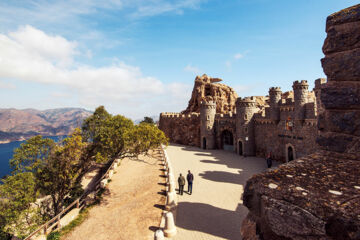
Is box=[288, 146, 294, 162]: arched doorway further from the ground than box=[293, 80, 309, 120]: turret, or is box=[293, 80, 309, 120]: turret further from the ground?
box=[293, 80, 309, 120]: turret

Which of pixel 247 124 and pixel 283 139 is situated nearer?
pixel 283 139

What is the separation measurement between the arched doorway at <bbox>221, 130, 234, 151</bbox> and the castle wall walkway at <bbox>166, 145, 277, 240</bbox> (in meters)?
8.12

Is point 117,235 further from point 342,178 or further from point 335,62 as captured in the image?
point 335,62

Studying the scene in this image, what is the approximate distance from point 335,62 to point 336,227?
2.57 meters

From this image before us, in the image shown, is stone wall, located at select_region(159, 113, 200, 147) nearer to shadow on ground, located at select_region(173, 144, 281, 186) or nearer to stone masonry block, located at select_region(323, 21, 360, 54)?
shadow on ground, located at select_region(173, 144, 281, 186)

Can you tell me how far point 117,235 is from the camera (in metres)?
10.7

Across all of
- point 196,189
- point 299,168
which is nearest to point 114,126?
point 196,189

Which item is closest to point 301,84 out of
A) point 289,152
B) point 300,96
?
point 300,96

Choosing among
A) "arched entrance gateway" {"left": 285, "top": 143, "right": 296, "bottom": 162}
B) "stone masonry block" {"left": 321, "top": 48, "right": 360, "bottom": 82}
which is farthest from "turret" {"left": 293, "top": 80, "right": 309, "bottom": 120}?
"stone masonry block" {"left": 321, "top": 48, "right": 360, "bottom": 82}

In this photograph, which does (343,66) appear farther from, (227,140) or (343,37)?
(227,140)

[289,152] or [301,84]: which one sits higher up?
[301,84]

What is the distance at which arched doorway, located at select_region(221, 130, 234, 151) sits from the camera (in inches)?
1277

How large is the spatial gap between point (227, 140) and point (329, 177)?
3204 centimetres

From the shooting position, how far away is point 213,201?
13.6m
